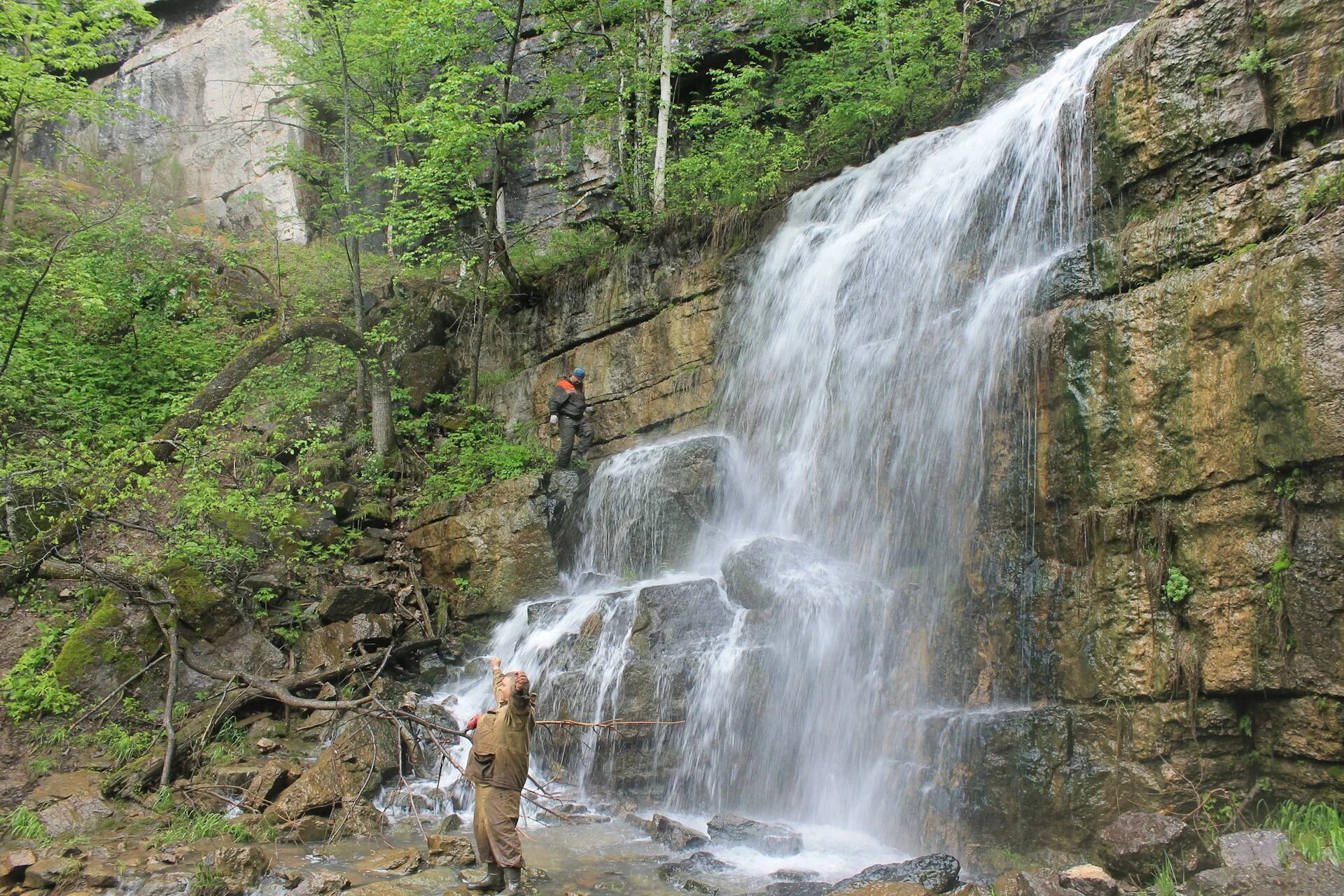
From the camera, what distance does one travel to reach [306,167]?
17203mm

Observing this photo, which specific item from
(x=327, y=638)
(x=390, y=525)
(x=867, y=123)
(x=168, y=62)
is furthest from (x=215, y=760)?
(x=168, y=62)

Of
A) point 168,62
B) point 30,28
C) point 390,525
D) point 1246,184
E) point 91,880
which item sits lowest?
point 91,880

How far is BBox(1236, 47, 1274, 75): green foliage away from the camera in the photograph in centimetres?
672

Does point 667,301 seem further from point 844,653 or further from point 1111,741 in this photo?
point 1111,741

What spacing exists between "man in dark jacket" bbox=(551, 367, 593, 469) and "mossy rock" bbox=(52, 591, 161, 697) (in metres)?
5.86

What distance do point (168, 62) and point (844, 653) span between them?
2468cm

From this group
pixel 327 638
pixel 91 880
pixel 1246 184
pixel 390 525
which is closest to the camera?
pixel 91 880

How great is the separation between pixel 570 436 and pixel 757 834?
7496mm

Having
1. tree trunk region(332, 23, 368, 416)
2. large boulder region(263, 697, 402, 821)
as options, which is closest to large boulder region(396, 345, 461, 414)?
tree trunk region(332, 23, 368, 416)

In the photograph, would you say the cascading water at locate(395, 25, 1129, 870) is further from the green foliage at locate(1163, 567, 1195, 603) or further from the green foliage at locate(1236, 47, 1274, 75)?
the green foliage at locate(1163, 567, 1195, 603)

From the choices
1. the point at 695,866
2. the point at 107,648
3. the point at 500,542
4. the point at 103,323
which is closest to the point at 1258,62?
the point at 695,866

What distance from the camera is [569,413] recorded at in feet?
43.5

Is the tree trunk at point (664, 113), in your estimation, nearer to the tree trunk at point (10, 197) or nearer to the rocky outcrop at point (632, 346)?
the rocky outcrop at point (632, 346)

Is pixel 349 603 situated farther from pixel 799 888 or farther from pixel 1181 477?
pixel 1181 477
